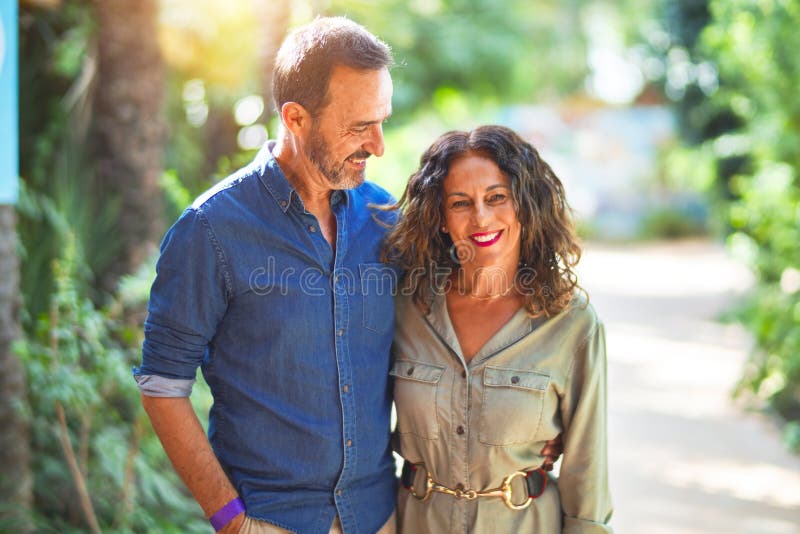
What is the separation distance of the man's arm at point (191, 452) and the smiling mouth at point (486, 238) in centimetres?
101

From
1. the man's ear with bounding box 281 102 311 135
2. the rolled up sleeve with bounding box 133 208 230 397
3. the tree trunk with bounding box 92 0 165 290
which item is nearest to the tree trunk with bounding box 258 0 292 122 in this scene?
the tree trunk with bounding box 92 0 165 290

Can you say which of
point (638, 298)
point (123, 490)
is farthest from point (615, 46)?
point (123, 490)

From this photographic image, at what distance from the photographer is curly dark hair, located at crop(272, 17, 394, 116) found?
2.38m

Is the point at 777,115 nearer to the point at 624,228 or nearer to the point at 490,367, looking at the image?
the point at 490,367

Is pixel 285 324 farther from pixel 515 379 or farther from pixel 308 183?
pixel 515 379

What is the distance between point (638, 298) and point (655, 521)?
9.09m

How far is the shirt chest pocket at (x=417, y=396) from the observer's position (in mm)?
2602

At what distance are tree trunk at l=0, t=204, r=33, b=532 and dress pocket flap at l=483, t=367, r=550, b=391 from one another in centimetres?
217

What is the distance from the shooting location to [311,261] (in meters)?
2.42

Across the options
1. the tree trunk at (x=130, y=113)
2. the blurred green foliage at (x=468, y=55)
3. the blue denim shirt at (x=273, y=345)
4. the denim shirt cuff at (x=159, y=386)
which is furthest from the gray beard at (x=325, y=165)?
the blurred green foliage at (x=468, y=55)

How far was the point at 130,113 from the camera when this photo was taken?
5.67 meters

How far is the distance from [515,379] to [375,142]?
84 cm

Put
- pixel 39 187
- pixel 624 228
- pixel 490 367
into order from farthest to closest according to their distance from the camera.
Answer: pixel 624 228 → pixel 39 187 → pixel 490 367

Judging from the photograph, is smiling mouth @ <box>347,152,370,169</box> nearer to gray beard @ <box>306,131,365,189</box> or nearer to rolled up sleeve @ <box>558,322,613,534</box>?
gray beard @ <box>306,131,365,189</box>
